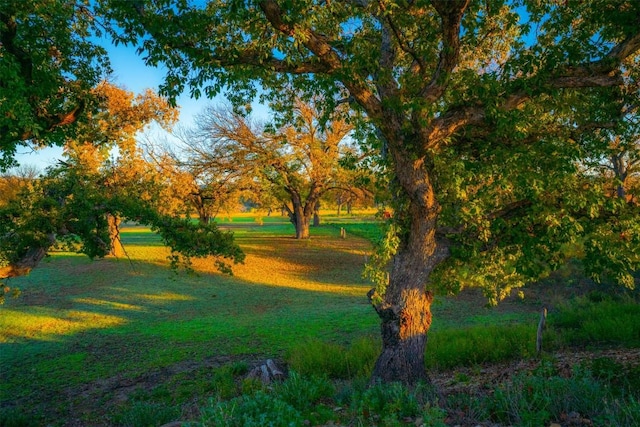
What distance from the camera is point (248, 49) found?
7168 millimetres

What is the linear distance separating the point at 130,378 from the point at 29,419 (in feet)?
9.21

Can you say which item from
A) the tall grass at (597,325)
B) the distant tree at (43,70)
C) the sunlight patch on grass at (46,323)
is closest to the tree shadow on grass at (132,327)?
the sunlight patch on grass at (46,323)

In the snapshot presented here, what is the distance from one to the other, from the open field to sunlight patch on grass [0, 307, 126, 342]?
42 millimetres

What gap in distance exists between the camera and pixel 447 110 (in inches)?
301

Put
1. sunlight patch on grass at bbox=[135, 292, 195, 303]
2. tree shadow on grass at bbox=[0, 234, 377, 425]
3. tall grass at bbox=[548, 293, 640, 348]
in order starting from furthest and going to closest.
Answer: sunlight patch on grass at bbox=[135, 292, 195, 303] < tall grass at bbox=[548, 293, 640, 348] < tree shadow on grass at bbox=[0, 234, 377, 425]

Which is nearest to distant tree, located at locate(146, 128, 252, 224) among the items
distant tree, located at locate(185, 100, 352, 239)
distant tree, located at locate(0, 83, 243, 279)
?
distant tree, located at locate(185, 100, 352, 239)

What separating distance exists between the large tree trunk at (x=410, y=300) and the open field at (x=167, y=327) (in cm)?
205

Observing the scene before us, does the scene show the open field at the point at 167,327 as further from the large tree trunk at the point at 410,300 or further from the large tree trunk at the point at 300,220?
the large tree trunk at the point at 300,220

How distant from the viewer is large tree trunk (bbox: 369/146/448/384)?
8.11 m

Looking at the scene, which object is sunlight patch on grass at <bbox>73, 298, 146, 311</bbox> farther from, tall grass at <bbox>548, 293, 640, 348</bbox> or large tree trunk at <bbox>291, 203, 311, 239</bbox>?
large tree trunk at <bbox>291, 203, 311, 239</bbox>

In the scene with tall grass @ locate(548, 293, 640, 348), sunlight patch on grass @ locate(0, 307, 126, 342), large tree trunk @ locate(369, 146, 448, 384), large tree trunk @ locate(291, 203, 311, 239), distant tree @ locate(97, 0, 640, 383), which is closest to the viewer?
distant tree @ locate(97, 0, 640, 383)

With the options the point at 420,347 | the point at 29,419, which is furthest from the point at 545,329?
the point at 29,419

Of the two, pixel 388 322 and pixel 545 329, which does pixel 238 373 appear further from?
pixel 545 329

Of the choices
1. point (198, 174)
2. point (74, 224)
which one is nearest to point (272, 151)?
point (198, 174)
